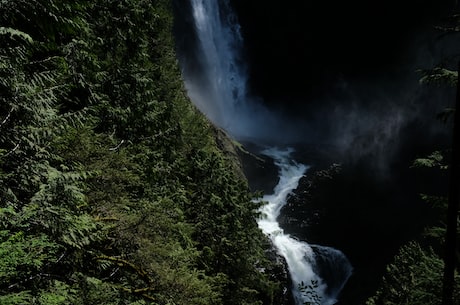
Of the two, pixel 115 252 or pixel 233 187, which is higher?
pixel 233 187

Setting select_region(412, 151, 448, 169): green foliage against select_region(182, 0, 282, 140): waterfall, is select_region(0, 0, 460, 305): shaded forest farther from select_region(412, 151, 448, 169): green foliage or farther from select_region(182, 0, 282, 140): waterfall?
select_region(182, 0, 282, 140): waterfall

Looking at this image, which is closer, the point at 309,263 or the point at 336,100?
the point at 309,263

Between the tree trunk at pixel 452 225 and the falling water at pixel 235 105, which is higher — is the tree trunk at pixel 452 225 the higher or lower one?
the lower one

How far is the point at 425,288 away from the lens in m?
8.05

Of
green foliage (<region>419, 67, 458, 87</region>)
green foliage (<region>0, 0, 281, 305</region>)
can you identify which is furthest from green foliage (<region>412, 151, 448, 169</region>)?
green foliage (<region>0, 0, 281, 305</region>)

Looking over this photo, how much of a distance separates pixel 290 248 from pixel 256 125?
41807 mm

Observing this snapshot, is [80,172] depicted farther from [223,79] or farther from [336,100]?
[336,100]

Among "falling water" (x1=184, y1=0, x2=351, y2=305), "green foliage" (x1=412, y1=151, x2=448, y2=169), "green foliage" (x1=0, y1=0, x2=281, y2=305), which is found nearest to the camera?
"green foliage" (x1=0, y1=0, x2=281, y2=305)

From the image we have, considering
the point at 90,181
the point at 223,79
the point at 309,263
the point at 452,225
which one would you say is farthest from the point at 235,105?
the point at 452,225

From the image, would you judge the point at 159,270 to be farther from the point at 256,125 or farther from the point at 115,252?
the point at 256,125

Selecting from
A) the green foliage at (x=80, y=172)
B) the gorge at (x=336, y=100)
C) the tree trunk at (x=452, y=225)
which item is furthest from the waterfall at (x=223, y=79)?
the tree trunk at (x=452, y=225)

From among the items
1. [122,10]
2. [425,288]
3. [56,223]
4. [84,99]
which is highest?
[122,10]

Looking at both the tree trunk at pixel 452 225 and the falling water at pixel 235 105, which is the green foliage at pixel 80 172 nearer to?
the tree trunk at pixel 452 225

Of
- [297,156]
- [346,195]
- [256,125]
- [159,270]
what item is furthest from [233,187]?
[256,125]
